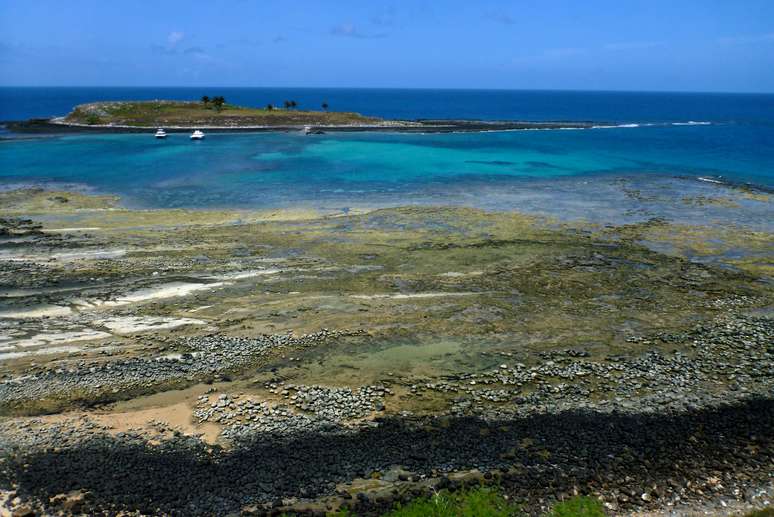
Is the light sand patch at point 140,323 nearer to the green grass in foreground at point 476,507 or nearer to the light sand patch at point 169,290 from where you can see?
the light sand patch at point 169,290

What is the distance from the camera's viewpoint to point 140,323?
797 inches

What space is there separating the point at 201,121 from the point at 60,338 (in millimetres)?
76068

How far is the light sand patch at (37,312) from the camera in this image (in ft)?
67.8

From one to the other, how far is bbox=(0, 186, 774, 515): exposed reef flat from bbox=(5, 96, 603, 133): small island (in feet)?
197

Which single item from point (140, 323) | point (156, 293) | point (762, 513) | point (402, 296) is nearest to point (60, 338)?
point (140, 323)

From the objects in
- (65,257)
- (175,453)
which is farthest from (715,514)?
(65,257)

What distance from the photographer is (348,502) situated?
485 inches

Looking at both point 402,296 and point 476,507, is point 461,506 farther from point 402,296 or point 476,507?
point 402,296

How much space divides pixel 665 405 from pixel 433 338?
7.75 meters

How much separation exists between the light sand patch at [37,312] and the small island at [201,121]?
68272mm

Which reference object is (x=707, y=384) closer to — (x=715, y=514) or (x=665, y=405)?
(x=665, y=405)

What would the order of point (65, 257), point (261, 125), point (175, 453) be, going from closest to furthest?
point (175, 453) < point (65, 257) < point (261, 125)

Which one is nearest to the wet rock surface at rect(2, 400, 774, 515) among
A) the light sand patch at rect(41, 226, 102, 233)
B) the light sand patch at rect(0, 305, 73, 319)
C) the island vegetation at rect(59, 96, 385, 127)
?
the light sand patch at rect(0, 305, 73, 319)

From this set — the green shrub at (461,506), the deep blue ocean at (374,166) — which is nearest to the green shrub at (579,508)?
the green shrub at (461,506)
